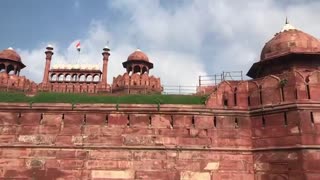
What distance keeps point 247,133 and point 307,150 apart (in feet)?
7.56

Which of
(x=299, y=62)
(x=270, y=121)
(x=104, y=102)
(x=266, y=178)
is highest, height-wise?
(x=299, y=62)

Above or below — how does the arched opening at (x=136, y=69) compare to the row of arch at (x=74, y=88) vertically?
above

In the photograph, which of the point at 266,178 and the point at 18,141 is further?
the point at 18,141

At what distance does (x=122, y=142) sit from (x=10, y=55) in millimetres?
17402

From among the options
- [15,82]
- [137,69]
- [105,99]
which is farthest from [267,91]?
[15,82]

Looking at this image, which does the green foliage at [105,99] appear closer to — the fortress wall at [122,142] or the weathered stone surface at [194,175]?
the fortress wall at [122,142]

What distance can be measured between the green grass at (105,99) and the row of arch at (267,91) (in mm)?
840

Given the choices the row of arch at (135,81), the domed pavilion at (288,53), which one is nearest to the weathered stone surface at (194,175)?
the domed pavilion at (288,53)

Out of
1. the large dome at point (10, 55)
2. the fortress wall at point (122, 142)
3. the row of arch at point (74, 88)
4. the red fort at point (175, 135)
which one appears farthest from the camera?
the row of arch at point (74, 88)

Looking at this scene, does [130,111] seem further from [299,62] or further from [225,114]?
[299,62]

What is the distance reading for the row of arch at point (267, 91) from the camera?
12347 millimetres

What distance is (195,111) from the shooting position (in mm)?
13234

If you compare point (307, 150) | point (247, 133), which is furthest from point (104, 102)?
point (307, 150)

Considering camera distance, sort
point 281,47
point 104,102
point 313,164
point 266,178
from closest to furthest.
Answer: point 313,164, point 266,178, point 104,102, point 281,47
